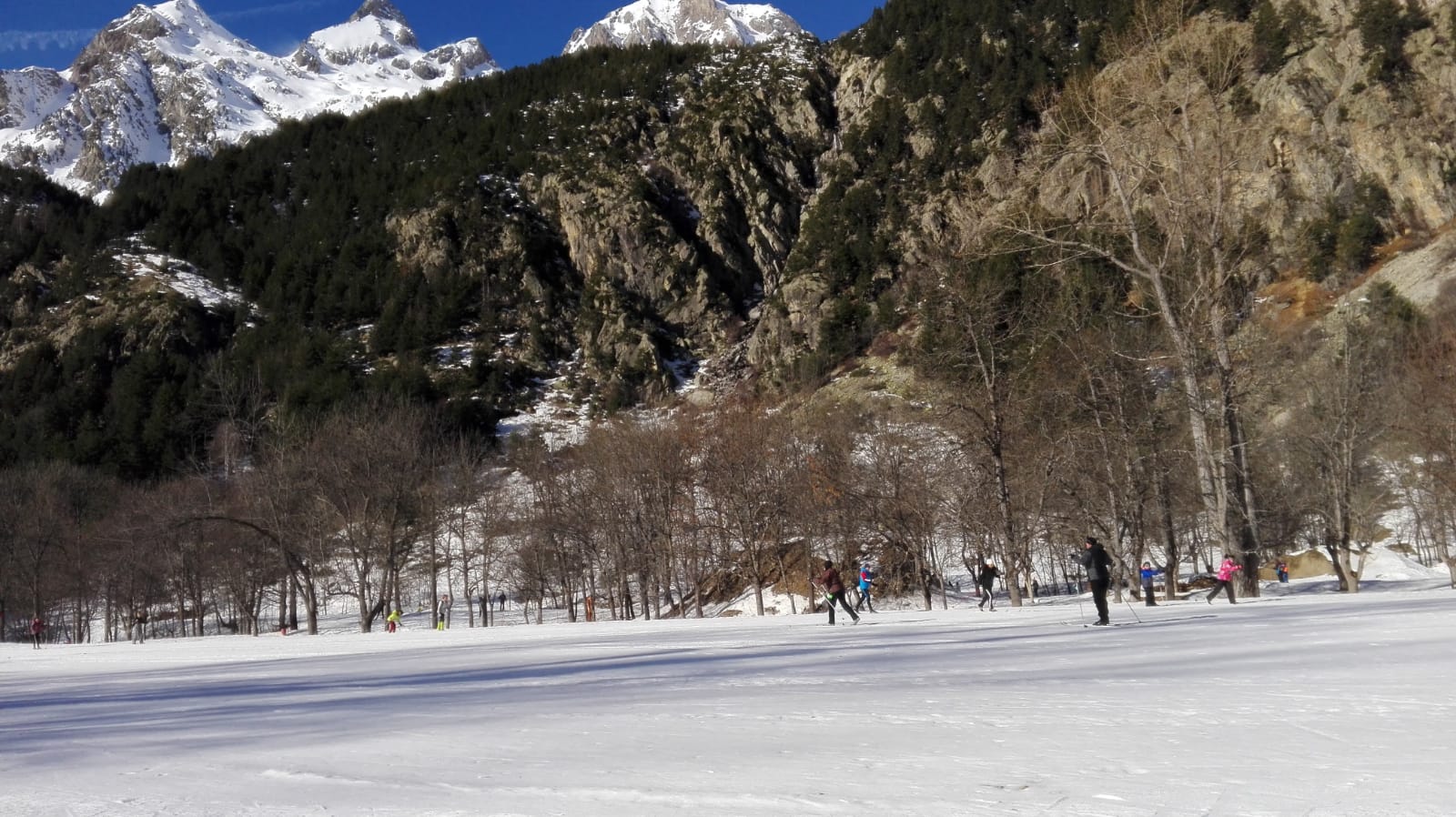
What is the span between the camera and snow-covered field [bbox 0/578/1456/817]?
3.97 metres

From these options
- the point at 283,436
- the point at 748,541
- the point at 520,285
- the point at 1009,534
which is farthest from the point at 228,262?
the point at 1009,534

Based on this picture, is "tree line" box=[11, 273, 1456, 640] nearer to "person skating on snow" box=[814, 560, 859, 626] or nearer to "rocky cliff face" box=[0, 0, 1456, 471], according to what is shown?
"person skating on snow" box=[814, 560, 859, 626]

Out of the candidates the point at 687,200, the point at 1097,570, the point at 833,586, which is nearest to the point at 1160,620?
the point at 1097,570

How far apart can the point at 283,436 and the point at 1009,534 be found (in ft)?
149

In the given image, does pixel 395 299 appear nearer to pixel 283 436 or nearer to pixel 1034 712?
pixel 283 436

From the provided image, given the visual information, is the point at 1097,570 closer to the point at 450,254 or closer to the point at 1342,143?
the point at 1342,143

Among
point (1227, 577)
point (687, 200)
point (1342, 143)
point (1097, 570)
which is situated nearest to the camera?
point (1097, 570)

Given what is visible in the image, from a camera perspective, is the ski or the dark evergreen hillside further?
the dark evergreen hillside

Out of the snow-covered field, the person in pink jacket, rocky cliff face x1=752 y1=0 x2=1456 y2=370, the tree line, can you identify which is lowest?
the person in pink jacket

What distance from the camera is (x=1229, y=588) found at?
19266 mm

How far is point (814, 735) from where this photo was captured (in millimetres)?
5484

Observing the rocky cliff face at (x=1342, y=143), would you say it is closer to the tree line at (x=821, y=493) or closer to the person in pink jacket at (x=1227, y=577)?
the tree line at (x=821, y=493)

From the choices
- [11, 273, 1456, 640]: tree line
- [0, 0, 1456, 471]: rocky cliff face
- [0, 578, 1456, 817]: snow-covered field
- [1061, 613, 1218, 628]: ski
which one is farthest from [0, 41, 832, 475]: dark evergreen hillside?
[0, 578, 1456, 817]: snow-covered field

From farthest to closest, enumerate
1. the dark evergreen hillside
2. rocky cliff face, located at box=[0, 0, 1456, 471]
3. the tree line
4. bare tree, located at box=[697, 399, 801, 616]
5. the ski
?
the dark evergreen hillside, rocky cliff face, located at box=[0, 0, 1456, 471], bare tree, located at box=[697, 399, 801, 616], the tree line, the ski
